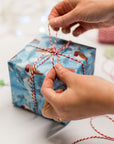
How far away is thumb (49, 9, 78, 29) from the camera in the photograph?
898 millimetres

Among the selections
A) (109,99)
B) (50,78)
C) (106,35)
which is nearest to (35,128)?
(50,78)

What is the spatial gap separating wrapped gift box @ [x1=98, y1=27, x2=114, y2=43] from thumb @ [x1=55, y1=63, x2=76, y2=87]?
0.51 m

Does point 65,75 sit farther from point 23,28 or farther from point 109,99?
point 23,28

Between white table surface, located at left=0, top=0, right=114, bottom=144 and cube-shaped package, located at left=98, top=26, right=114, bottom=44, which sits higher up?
cube-shaped package, located at left=98, top=26, right=114, bottom=44

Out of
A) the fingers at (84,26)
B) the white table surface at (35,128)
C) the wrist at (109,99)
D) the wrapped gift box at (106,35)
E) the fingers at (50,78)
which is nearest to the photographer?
the wrist at (109,99)

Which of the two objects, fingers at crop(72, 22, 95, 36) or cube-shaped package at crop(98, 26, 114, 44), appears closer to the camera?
fingers at crop(72, 22, 95, 36)

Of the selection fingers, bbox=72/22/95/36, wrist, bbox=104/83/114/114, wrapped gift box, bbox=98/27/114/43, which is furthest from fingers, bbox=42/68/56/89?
wrapped gift box, bbox=98/27/114/43

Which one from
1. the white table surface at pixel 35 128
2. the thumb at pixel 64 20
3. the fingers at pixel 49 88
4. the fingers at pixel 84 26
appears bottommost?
the white table surface at pixel 35 128

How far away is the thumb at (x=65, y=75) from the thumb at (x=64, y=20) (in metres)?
0.20

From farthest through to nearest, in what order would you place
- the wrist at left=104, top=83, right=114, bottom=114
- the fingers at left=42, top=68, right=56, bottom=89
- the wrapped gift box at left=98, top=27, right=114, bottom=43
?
the wrapped gift box at left=98, top=27, right=114, bottom=43 < the fingers at left=42, top=68, right=56, bottom=89 < the wrist at left=104, top=83, right=114, bottom=114

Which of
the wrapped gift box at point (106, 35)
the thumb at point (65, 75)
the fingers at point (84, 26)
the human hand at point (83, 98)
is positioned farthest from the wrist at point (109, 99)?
the wrapped gift box at point (106, 35)

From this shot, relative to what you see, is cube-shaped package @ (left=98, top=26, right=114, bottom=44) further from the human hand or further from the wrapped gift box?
the human hand

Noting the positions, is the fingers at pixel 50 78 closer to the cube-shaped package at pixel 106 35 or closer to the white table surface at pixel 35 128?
the white table surface at pixel 35 128

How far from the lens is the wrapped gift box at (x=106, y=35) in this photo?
1.21 metres
